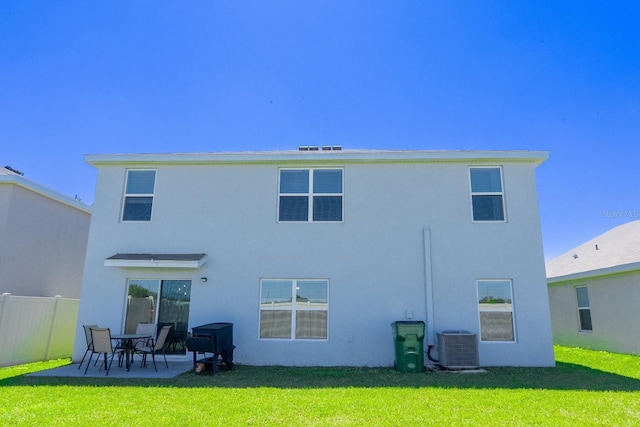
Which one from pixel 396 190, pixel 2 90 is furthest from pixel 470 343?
pixel 2 90

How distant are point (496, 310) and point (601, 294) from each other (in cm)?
562

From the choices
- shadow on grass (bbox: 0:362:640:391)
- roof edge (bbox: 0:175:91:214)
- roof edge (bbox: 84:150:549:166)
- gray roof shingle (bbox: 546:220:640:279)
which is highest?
roof edge (bbox: 84:150:549:166)

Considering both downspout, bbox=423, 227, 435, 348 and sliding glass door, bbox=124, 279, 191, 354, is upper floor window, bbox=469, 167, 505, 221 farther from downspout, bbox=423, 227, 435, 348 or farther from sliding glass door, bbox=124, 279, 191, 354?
sliding glass door, bbox=124, 279, 191, 354

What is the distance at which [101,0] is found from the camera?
984 cm

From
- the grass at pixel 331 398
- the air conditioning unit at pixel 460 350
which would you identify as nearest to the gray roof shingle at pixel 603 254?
the grass at pixel 331 398

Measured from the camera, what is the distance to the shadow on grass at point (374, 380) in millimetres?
6762

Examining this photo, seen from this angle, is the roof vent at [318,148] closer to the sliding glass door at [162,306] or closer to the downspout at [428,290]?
the downspout at [428,290]

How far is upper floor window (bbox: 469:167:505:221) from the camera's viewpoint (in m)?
9.73

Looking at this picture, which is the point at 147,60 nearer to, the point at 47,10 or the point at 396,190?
the point at 47,10

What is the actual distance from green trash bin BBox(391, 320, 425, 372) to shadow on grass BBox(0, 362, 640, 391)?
10.9 inches

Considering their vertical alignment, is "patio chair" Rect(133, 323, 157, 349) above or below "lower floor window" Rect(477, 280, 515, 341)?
below

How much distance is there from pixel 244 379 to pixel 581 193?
44.1ft

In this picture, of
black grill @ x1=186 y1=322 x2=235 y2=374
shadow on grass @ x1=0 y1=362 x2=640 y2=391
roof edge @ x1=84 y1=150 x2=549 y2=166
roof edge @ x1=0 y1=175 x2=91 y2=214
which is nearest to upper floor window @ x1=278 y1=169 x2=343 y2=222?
roof edge @ x1=84 y1=150 x2=549 y2=166

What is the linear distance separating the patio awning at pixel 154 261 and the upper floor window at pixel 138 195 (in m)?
1.27
